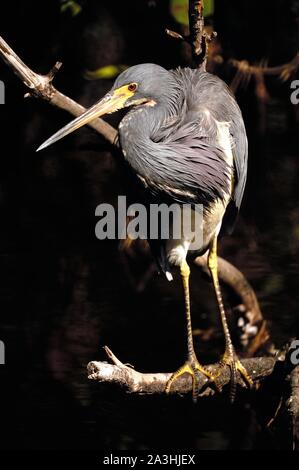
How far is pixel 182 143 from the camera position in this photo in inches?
128

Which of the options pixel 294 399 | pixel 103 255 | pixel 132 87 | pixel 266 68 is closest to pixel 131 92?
pixel 132 87

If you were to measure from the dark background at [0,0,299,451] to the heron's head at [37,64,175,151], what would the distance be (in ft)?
1.31

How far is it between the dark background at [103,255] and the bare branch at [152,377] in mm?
223

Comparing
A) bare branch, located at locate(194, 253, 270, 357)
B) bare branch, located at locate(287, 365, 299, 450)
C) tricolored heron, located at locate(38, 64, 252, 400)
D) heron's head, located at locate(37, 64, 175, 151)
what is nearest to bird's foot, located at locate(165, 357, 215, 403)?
tricolored heron, located at locate(38, 64, 252, 400)

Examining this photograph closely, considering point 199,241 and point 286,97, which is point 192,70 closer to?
point 199,241

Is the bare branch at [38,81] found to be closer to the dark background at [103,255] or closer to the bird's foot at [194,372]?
the dark background at [103,255]

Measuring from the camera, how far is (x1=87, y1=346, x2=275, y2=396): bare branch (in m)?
2.72

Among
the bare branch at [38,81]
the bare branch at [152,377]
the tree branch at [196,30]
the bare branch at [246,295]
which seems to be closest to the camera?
the bare branch at [152,377]

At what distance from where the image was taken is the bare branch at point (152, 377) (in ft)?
8.94

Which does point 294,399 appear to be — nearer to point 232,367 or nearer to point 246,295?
point 232,367

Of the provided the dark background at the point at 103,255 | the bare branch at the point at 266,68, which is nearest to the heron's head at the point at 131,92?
the dark background at the point at 103,255

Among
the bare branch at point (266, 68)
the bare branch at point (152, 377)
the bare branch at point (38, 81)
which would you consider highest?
the bare branch at point (266, 68)
